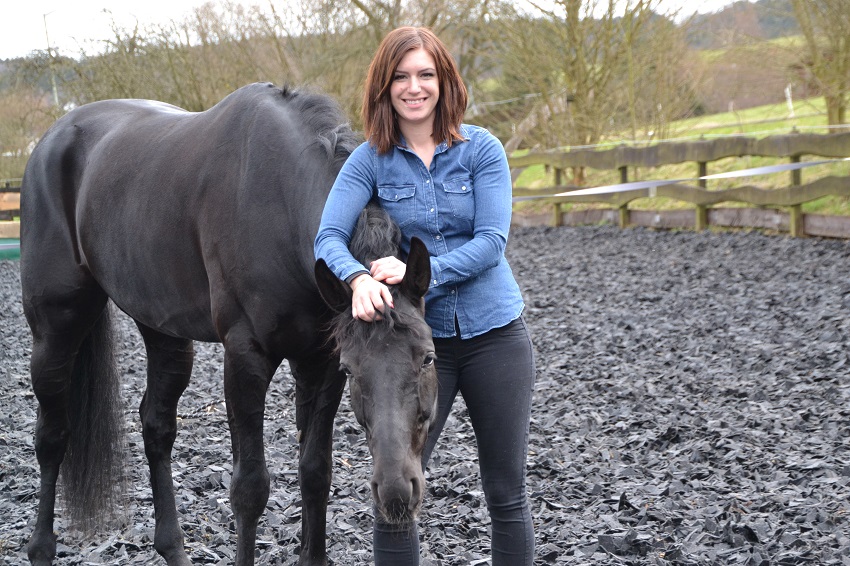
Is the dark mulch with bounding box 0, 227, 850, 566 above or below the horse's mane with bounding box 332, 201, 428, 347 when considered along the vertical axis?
below

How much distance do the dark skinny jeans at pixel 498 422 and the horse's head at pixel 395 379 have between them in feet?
0.88

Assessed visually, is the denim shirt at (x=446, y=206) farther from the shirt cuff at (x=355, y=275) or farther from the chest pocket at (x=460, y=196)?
the shirt cuff at (x=355, y=275)

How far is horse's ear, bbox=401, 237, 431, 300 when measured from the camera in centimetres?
202

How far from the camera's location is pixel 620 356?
19.7 feet

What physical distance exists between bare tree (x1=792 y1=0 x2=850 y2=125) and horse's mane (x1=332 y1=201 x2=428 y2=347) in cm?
1132

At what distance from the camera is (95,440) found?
3.68 meters

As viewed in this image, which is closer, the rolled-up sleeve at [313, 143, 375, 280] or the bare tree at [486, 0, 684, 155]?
the rolled-up sleeve at [313, 143, 375, 280]

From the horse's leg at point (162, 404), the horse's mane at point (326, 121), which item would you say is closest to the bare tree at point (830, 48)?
the horse's mane at point (326, 121)

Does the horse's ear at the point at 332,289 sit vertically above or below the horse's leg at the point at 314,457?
above

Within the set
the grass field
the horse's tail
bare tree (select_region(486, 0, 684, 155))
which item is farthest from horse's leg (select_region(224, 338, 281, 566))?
bare tree (select_region(486, 0, 684, 155))

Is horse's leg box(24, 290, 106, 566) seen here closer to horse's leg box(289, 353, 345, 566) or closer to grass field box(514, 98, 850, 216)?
horse's leg box(289, 353, 345, 566)

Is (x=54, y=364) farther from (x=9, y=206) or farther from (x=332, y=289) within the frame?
(x=9, y=206)

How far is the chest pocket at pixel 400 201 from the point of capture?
7.54 feet

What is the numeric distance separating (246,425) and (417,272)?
1066mm
